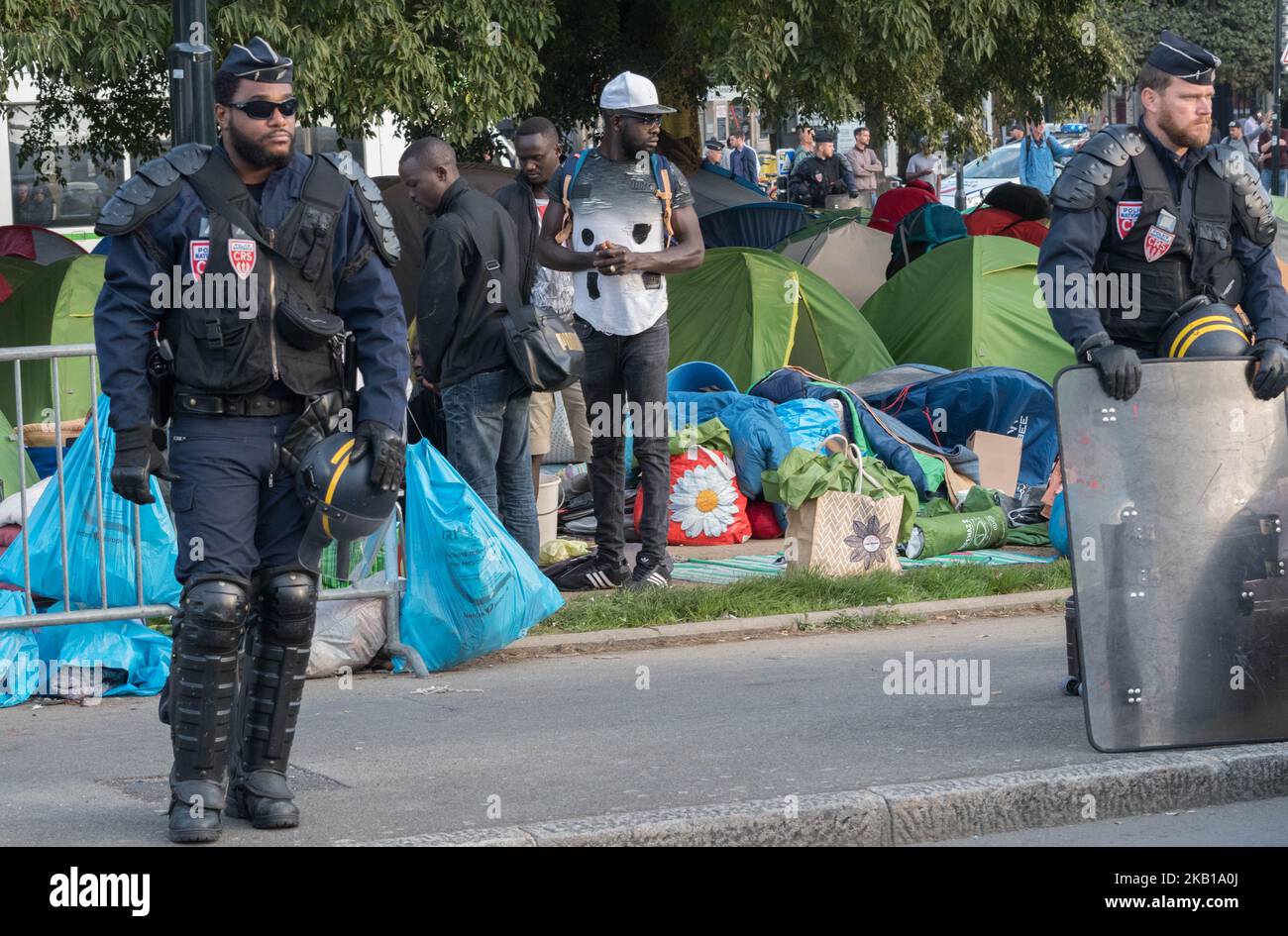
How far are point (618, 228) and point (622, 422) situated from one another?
850mm

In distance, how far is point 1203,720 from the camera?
539cm

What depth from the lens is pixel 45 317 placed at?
12.6m

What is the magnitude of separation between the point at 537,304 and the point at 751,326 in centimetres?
270

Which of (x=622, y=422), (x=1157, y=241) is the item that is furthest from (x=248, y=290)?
(x=622, y=422)

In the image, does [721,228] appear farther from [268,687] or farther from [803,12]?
[268,687]

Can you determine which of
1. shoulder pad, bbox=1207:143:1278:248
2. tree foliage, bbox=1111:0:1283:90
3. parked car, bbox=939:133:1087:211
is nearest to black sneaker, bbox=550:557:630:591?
shoulder pad, bbox=1207:143:1278:248

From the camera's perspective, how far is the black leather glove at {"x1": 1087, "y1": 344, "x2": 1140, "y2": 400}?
5297 mm

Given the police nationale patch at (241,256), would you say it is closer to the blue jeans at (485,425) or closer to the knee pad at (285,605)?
the knee pad at (285,605)

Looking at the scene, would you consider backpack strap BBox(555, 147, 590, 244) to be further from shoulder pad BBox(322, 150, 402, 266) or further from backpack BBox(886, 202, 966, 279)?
backpack BBox(886, 202, 966, 279)

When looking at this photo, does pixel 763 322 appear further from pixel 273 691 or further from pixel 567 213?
pixel 273 691

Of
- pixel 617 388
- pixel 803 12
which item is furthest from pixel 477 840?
pixel 803 12

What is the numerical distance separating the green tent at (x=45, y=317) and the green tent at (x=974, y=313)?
5.16 metres

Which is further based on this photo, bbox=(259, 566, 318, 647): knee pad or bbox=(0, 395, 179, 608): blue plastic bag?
bbox=(0, 395, 179, 608): blue plastic bag

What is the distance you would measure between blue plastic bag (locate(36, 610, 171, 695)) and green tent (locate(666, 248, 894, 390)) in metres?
5.25
